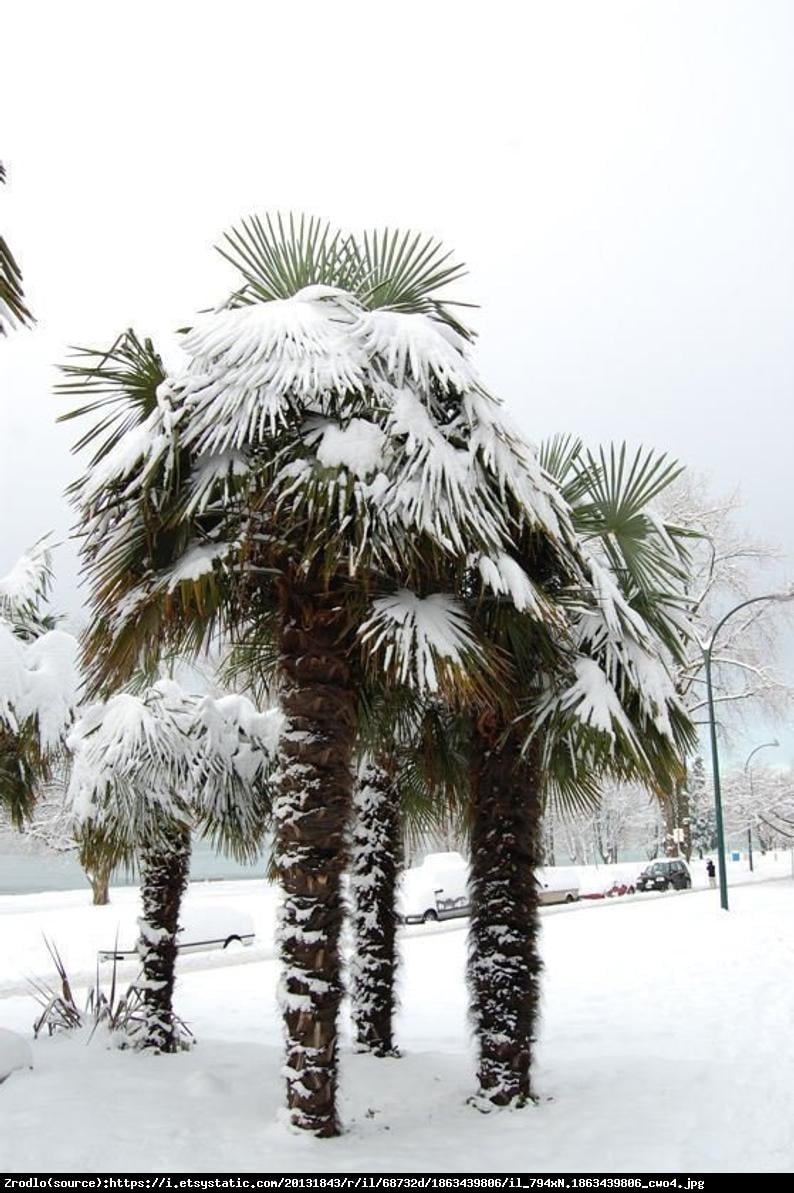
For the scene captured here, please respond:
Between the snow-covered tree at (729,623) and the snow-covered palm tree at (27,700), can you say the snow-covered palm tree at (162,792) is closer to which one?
the snow-covered palm tree at (27,700)

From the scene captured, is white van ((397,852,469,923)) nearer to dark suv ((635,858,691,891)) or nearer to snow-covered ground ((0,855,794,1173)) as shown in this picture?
dark suv ((635,858,691,891))

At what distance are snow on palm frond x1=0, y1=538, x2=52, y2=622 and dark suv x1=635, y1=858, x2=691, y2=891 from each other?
3003 centimetres

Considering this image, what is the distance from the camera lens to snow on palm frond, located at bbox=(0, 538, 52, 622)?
31.8 ft

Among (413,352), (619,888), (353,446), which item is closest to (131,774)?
(353,446)

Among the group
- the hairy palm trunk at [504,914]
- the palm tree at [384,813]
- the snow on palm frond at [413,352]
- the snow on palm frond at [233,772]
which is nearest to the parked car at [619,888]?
the palm tree at [384,813]

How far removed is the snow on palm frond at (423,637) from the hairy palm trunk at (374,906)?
2.85 meters

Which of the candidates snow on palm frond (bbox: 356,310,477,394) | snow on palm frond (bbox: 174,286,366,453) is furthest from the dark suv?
snow on palm frond (bbox: 174,286,366,453)

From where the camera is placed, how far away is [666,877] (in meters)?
35.4

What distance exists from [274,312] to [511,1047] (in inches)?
202

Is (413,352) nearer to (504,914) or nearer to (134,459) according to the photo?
(134,459)

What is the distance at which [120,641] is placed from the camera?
6180mm

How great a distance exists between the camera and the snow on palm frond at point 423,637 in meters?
5.59

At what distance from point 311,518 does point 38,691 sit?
3.70 m
